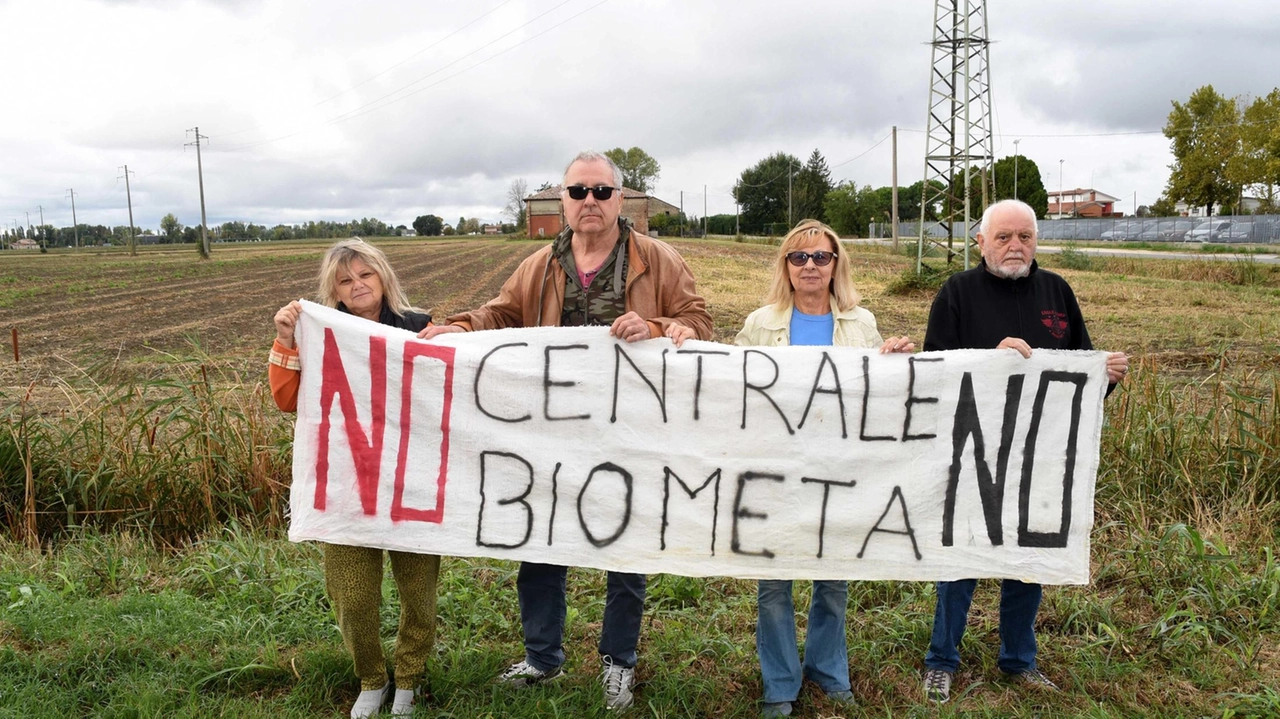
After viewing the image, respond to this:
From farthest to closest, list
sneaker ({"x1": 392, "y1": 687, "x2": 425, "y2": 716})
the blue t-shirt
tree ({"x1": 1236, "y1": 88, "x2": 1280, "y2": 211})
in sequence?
tree ({"x1": 1236, "y1": 88, "x2": 1280, "y2": 211}) < the blue t-shirt < sneaker ({"x1": 392, "y1": 687, "x2": 425, "y2": 716})

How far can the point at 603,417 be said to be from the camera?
3.33 meters

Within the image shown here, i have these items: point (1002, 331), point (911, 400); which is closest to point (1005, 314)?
point (1002, 331)

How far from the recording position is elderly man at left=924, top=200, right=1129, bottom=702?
10.9 feet

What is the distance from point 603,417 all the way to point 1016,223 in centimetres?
169

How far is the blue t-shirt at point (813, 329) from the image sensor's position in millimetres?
3314

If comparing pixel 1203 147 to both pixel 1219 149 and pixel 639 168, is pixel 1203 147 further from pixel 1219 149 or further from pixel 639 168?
pixel 639 168

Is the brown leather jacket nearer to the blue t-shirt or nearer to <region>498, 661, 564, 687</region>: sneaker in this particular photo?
the blue t-shirt

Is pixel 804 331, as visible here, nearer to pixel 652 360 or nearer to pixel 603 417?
pixel 652 360

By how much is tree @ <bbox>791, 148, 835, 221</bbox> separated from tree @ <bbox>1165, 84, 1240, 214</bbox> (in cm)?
3258

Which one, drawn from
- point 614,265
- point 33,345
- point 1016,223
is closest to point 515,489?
point 614,265

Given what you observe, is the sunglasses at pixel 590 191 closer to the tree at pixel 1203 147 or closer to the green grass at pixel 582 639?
the green grass at pixel 582 639

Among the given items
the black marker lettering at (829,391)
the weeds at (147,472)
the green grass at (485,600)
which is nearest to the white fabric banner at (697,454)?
the black marker lettering at (829,391)

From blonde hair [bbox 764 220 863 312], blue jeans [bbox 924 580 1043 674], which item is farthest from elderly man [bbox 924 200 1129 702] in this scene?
blonde hair [bbox 764 220 863 312]

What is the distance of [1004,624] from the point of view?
3.41 m
